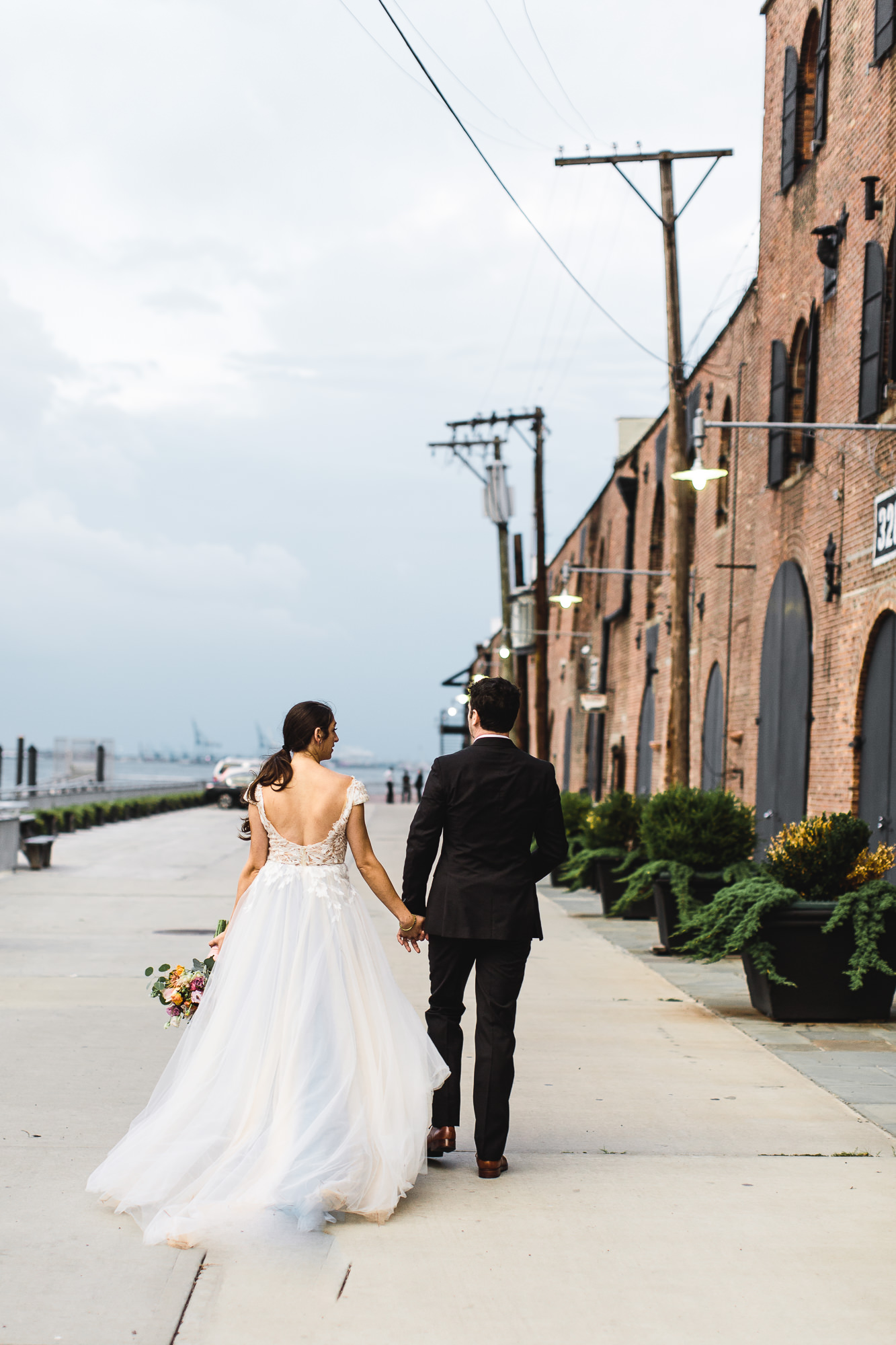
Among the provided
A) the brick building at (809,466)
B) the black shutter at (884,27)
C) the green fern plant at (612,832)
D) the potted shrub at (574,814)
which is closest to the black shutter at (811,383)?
the brick building at (809,466)

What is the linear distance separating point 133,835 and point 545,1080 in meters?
26.9

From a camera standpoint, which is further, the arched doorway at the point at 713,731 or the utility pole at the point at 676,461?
the arched doorway at the point at 713,731

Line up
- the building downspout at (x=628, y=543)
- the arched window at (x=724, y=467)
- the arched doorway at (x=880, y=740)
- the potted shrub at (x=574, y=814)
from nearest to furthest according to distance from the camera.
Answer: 1. the arched doorway at (x=880, y=740)
2. the potted shrub at (x=574, y=814)
3. the arched window at (x=724, y=467)
4. the building downspout at (x=628, y=543)

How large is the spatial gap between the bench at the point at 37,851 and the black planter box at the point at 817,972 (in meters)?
15.1

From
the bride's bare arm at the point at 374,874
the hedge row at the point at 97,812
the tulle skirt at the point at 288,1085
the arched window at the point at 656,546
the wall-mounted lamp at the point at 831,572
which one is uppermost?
the arched window at the point at 656,546

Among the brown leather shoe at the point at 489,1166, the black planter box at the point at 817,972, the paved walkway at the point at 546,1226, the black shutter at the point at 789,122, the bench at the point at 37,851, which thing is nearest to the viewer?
the paved walkway at the point at 546,1226

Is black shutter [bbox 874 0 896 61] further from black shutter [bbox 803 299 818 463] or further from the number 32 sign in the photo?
the number 32 sign

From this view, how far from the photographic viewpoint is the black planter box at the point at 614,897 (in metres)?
16.6

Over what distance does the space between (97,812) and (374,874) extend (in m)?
34.5

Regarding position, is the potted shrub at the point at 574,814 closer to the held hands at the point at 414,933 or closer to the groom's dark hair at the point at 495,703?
the groom's dark hair at the point at 495,703

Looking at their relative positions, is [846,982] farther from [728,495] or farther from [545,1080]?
[728,495]

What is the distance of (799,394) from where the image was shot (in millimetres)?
18625

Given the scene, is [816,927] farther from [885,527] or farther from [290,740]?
[885,527]

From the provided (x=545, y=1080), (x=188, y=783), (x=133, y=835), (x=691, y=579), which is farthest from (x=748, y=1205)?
(x=188, y=783)
